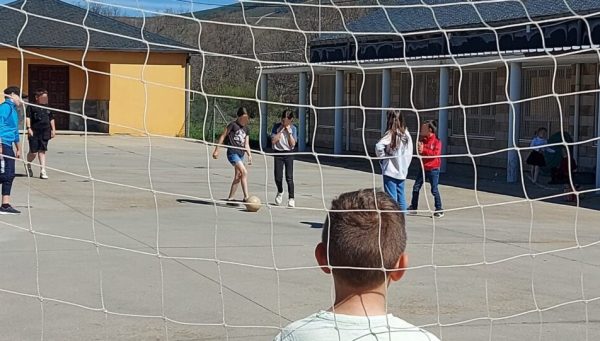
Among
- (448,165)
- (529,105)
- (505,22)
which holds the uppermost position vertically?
(505,22)

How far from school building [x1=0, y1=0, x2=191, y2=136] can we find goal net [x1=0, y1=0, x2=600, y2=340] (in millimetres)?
152

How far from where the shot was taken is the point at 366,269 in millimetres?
2793

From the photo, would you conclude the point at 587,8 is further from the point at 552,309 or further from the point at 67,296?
the point at 67,296

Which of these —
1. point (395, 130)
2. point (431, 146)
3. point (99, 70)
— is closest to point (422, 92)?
point (99, 70)

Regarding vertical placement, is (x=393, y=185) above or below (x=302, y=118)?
above

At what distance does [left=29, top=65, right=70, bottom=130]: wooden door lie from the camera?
40875mm

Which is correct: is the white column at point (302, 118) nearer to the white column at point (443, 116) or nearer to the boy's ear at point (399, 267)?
the white column at point (443, 116)

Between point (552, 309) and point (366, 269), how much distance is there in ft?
20.0

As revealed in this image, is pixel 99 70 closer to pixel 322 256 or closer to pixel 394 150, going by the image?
pixel 394 150

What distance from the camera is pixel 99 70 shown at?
1563 inches

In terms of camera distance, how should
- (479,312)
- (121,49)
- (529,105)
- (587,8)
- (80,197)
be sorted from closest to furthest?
(479,312) → (80,197) → (587,8) → (529,105) → (121,49)

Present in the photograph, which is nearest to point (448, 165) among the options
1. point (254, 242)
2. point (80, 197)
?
point (80, 197)

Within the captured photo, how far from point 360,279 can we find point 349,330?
140 mm

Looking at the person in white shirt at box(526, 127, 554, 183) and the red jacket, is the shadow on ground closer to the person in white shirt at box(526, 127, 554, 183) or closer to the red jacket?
the person in white shirt at box(526, 127, 554, 183)
